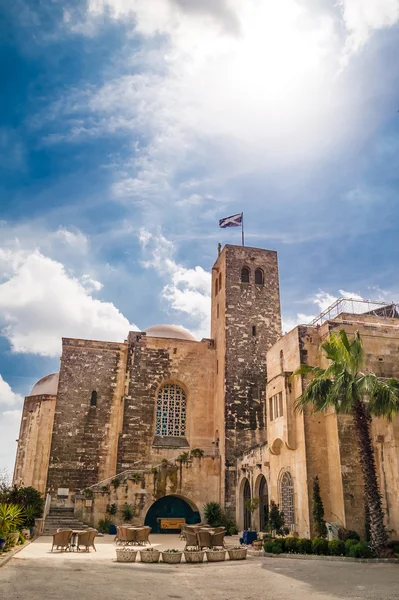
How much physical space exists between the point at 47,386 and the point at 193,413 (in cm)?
986

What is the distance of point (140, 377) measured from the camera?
29641mm

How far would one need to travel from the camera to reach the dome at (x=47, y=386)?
32.1m

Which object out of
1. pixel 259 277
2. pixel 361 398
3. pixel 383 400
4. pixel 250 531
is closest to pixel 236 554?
pixel 250 531

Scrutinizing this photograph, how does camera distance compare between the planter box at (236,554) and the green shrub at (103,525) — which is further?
the green shrub at (103,525)

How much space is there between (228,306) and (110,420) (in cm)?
944

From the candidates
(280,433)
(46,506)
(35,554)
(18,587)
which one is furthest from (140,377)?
(18,587)

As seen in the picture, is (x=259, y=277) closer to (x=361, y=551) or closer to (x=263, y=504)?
(x=263, y=504)

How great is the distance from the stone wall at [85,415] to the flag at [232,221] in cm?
975

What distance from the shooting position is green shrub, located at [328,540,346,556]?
15117 millimetres

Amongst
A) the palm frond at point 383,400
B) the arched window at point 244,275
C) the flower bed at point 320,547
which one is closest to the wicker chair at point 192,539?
the flower bed at point 320,547

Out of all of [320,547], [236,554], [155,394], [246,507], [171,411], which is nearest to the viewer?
[236,554]

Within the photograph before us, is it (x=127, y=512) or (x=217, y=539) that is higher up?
(x=127, y=512)

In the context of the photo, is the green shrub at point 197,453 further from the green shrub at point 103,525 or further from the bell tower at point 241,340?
the green shrub at point 103,525

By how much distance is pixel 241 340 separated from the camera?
29.1 m
